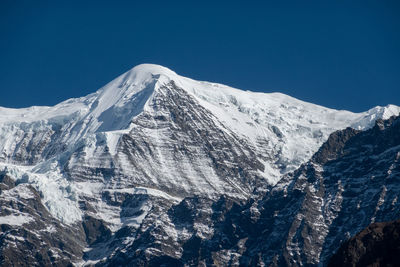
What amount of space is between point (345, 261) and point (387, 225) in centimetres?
734

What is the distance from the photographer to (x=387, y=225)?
142m

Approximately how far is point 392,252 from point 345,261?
211 inches

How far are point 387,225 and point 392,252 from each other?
18.2ft

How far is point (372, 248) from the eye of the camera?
139m

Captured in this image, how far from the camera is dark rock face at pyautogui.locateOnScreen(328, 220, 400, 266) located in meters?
137

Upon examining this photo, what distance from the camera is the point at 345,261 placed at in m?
138

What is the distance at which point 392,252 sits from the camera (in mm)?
137000

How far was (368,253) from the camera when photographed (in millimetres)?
138500

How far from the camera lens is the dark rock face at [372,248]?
13688cm
